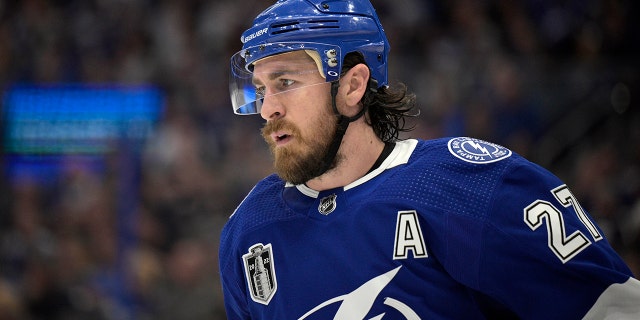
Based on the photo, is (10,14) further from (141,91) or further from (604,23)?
(604,23)

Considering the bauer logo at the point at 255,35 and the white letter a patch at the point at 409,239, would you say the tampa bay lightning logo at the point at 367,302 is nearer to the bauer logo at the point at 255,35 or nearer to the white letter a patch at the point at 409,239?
the white letter a patch at the point at 409,239

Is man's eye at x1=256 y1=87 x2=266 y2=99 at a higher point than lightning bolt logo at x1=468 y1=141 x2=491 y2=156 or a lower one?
higher

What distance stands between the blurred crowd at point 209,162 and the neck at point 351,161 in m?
2.48

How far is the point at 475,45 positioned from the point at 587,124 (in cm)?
126

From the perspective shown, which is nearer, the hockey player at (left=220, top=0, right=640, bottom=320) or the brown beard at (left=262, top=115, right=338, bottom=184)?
the hockey player at (left=220, top=0, right=640, bottom=320)

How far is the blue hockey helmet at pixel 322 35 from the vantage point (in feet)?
6.64

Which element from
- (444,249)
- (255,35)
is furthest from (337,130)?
(444,249)

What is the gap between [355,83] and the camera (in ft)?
6.94

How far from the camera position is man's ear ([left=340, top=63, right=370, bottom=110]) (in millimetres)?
2100

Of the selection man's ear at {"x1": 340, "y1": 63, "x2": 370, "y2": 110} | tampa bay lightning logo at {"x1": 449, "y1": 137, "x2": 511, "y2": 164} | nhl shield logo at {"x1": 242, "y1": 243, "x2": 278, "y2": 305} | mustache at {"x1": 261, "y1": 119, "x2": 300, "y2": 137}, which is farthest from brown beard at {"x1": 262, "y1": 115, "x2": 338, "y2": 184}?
tampa bay lightning logo at {"x1": 449, "y1": 137, "x2": 511, "y2": 164}

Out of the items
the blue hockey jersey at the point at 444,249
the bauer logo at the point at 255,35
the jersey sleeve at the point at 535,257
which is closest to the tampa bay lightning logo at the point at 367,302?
the blue hockey jersey at the point at 444,249

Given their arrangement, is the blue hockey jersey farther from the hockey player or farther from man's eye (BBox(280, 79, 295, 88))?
man's eye (BBox(280, 79, 295, 88))

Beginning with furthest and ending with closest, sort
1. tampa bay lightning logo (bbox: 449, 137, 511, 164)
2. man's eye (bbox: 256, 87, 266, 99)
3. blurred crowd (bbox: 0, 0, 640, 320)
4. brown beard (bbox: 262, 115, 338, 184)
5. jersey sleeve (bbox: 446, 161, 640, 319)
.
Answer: blurred crowd (bbox: 0, 0, 640, 320), man's eye (bbox: 256, 87, 266, 99), brown beard (bbox: 262, 115, 338, 184), tampa bay lightning logo (bbox: 449, 137, 511, 164), jersey sleeve (bbox: 446, 161, 640, 319)

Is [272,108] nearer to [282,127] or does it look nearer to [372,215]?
[282,127]
